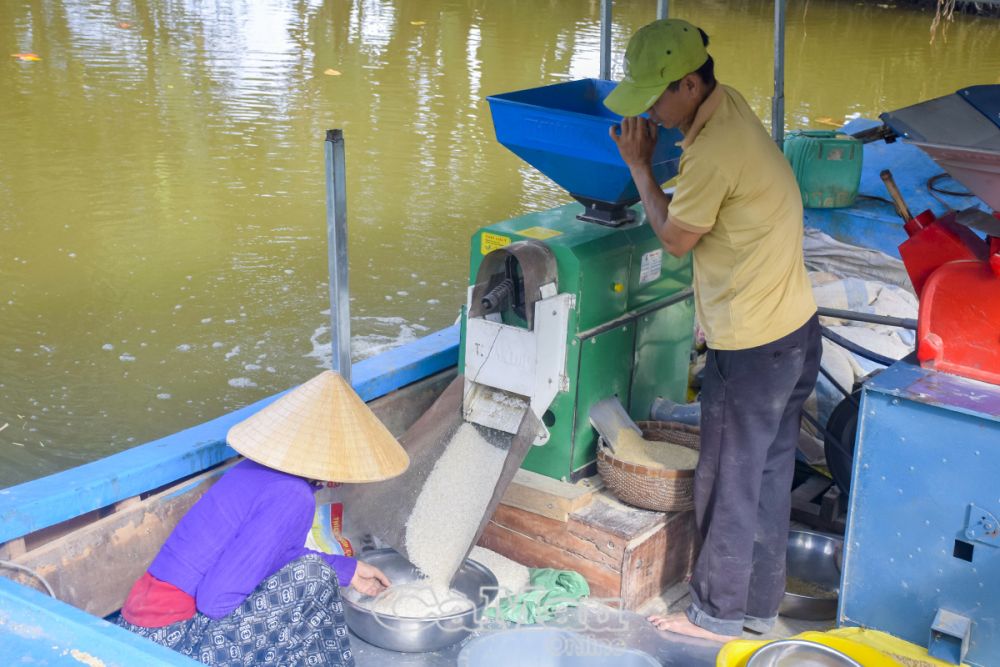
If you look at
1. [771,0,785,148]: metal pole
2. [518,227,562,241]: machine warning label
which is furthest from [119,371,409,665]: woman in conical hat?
[771,0,785,148]: metal pole

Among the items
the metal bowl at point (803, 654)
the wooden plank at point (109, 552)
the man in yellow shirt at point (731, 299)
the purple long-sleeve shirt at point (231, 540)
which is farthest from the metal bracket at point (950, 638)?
the wooden plank at point (109, 552)

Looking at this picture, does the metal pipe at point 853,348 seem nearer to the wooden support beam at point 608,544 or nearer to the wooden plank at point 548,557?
the wooden support beam at point 608,544

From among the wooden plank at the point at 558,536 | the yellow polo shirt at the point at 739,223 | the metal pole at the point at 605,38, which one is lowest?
the wooden plank at the point at 558,536

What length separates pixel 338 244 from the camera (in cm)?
290

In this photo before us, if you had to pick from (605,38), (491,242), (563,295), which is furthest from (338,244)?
(605,38)

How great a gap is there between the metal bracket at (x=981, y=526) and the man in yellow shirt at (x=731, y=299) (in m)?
0.55

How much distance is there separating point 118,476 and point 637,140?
5.31 ft

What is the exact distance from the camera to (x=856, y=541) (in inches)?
107

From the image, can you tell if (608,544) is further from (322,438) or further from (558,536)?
(322,438)

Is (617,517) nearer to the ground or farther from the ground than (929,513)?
nearer to the ground

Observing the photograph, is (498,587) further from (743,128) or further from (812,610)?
(743,128)

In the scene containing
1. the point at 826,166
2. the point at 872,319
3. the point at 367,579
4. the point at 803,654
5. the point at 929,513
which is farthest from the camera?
the point at 826,166

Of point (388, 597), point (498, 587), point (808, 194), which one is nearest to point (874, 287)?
point (808, 194)

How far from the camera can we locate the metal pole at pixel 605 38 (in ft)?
13.0
